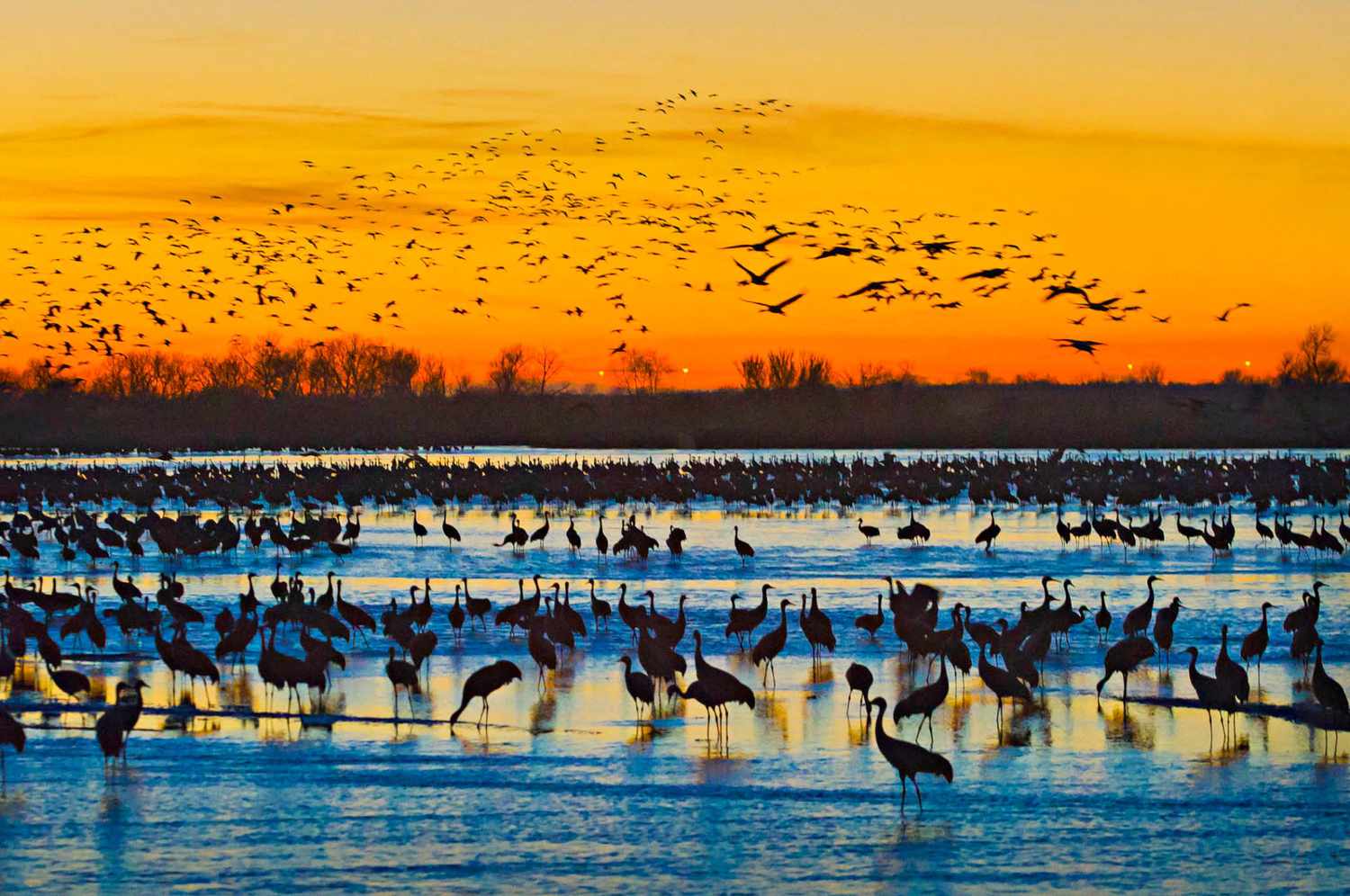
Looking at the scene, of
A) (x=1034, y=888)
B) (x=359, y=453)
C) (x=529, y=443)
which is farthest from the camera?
Result: (x=529, y=443)

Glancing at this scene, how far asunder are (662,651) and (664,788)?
2.38 m

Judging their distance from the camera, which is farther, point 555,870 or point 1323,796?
point 1323,796

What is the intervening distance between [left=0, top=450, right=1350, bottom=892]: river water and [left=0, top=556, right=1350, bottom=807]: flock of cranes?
0.18m

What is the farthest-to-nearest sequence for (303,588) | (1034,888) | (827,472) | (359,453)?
(359,453)
(827,472)
(303,588)
(1034,888)

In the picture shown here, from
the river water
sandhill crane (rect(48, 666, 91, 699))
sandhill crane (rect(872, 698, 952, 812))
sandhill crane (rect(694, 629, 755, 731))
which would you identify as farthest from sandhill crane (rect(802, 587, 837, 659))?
sandhill crane (rect(48, 666, 91, 699))

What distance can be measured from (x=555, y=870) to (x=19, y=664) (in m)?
7.51

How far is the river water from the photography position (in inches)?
285

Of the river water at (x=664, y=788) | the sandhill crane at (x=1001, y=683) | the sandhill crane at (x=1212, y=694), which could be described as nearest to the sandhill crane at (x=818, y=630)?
the river water at (x=664, y=788)

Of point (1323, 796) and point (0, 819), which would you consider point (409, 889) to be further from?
point (1323, 796)

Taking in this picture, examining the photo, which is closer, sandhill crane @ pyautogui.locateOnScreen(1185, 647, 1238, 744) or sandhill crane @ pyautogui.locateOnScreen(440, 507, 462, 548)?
sandhill crane @ pyautogui.locateOnScreen(1185, 647, 1238, 744)

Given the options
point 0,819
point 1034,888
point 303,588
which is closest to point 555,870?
point 1034,888

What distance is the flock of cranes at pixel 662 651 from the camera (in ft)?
32.4

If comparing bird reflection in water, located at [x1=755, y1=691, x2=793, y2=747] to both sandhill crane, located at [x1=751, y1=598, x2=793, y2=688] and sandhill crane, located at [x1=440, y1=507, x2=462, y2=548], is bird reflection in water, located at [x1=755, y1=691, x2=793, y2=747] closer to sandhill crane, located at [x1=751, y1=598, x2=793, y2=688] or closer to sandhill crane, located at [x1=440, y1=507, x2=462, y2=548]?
sandhill crane, located at [x1=751, y1=598, x2=793, y2=688]

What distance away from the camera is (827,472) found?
42.6 metres
